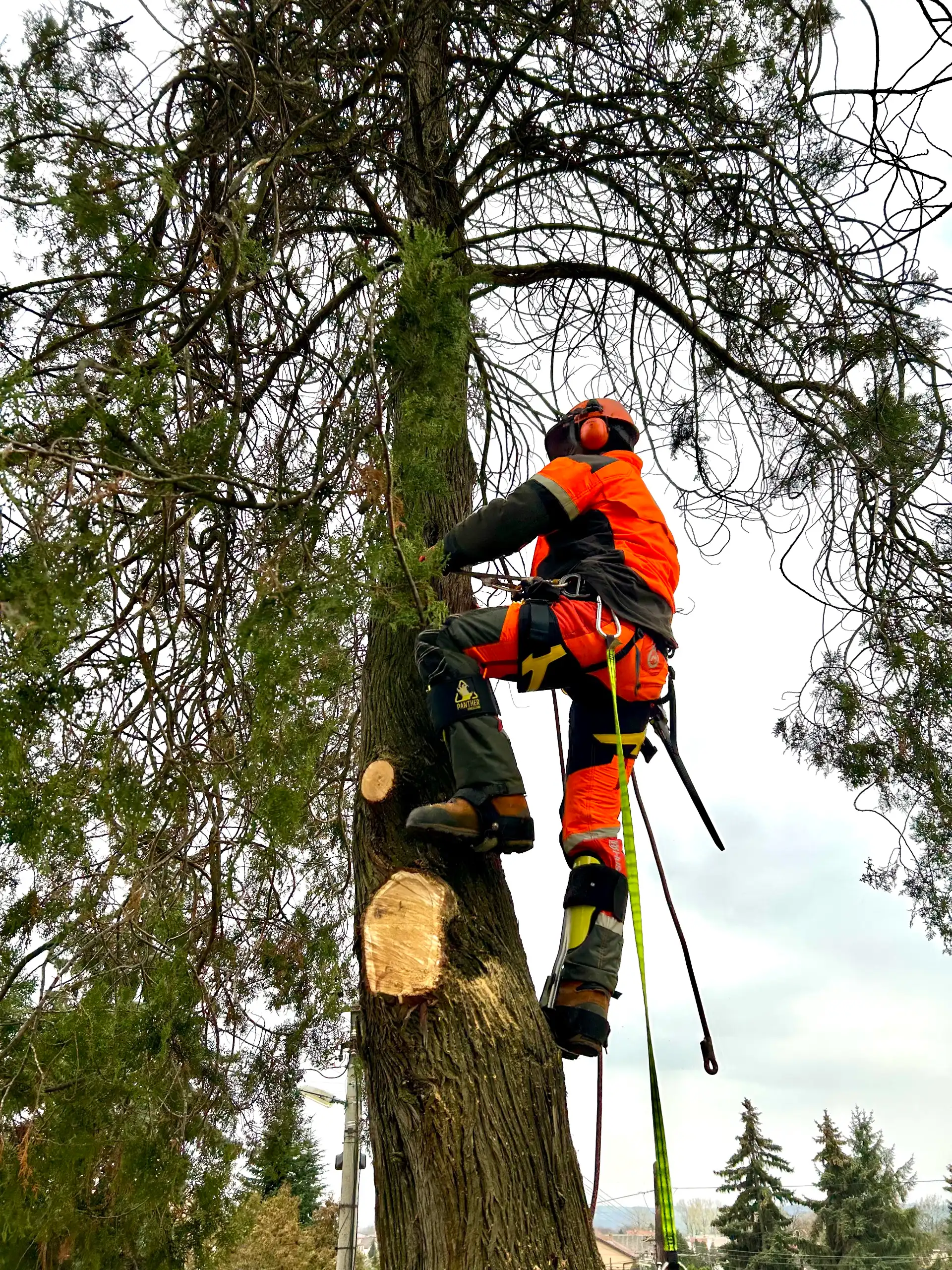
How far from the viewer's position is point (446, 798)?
111 inches

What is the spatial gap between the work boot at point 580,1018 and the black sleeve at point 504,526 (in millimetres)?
1211

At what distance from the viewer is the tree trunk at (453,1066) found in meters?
2.09

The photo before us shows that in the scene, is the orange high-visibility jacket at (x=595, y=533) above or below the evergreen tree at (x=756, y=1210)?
above

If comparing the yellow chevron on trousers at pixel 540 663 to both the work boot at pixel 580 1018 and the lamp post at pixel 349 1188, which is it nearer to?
the work boot at pixel 580 1018

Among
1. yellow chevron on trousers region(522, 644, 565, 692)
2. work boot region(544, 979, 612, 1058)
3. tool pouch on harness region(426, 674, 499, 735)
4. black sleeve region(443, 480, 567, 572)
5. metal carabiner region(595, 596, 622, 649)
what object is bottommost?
work boot region(544, 979, 612, 1058)

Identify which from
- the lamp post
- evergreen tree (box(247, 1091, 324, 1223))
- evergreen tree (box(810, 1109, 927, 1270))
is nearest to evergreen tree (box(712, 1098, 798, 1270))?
evergreen tree (box(810, 1109, 927, 1270))

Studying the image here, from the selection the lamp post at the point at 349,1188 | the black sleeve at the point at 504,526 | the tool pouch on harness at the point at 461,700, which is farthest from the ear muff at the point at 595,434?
the lamp post at the point at 349,1188

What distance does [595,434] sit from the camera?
11.1ft

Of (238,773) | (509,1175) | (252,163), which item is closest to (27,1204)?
(238,773)

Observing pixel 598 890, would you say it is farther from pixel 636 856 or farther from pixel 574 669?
pixel 574 669

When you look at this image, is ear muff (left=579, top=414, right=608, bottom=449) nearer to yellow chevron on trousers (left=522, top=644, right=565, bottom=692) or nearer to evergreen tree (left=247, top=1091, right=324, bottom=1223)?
yellow chevron on trousers (left=522, top=644, right=565, bottom=692)

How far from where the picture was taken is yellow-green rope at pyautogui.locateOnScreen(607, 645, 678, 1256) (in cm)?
201

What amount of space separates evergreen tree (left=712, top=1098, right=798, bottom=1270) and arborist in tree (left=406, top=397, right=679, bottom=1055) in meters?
28.1

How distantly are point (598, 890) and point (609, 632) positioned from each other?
2.37ft
